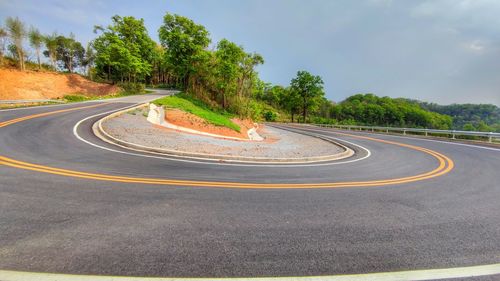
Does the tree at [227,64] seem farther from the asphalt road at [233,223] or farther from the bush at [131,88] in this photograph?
the asphalt road at [233,223]

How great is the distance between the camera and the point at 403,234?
349 cm

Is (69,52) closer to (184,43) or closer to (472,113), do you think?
(184,43)

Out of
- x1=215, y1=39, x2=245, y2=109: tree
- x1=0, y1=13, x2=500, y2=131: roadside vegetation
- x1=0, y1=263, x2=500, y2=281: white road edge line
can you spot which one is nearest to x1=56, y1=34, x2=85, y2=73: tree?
x1=0, y1=13, x2=500, y2=131: roadside vegetation

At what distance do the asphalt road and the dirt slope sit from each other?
3750 cm

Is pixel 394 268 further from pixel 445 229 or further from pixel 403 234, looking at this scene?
pixel 445 229

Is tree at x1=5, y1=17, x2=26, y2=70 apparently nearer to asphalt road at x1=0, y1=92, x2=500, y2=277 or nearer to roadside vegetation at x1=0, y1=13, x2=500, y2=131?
roadside vegetation at x1=0, y1=13, x2=500, y2=131

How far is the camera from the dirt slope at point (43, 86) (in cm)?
3225

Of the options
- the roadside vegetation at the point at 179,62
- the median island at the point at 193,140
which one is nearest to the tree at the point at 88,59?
the roadside vegetation at the point at 179,62

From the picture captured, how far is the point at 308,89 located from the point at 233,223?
186 feet

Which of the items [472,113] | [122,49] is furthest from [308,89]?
[472,113]

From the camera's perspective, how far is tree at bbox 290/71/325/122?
182 ft

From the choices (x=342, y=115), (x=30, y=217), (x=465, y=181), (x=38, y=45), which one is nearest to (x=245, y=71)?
(x=465, y=181)

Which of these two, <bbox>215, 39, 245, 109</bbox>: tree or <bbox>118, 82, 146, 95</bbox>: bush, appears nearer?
<bbox>215, 39, 245, 109</bbox>: tree

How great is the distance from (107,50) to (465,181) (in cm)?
4863
